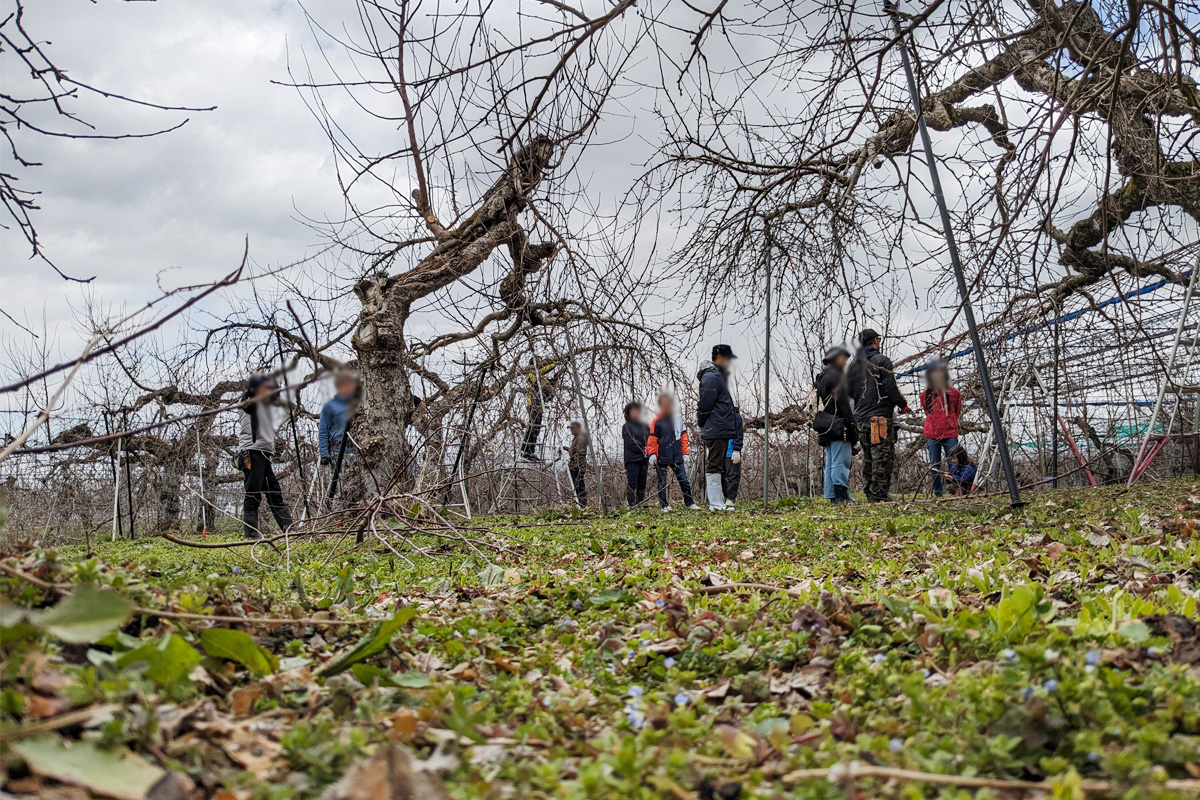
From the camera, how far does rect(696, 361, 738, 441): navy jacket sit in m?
9.93

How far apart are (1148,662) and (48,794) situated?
7.32ft

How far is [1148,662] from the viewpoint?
180 cm

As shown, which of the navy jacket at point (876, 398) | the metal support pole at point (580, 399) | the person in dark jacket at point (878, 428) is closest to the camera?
the navy jacket at point (876, 398)

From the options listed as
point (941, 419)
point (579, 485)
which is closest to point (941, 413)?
point (941, 419)

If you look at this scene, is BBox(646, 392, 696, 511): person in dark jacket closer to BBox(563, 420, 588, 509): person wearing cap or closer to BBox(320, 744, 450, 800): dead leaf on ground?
BBox(563, 420, 588, 509): person wearing cap

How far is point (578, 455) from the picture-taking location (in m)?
11.3

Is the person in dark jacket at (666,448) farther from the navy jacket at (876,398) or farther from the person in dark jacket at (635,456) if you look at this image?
the navy jacket at (876,398)

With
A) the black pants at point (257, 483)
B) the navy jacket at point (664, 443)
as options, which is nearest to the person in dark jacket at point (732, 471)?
the navy jacket at point (664, 443)

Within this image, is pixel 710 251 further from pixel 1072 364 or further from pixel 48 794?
pixel 48 794

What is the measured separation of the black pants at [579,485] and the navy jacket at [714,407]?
228 centimetres

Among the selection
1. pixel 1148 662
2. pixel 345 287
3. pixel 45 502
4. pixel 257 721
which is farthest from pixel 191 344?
pixel 1148 662

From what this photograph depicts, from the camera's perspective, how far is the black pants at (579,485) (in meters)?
11.9

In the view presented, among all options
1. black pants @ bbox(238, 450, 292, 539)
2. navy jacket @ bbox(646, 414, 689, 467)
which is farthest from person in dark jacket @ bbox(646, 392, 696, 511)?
black pants @ bbox(238, 450, 292, 539)

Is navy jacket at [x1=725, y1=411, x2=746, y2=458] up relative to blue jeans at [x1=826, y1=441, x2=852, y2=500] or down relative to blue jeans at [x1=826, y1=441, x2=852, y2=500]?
up
